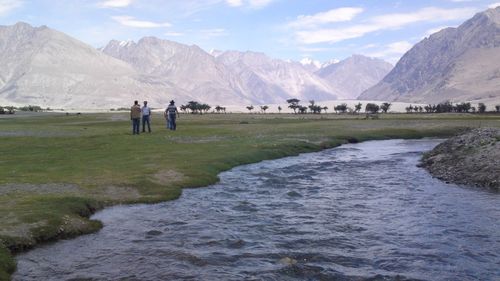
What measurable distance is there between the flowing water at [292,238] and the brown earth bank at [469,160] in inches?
130

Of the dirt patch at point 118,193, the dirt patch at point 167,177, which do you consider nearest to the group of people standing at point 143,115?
the dirt patch at point 167,177

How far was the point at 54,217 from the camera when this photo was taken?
23.0 m

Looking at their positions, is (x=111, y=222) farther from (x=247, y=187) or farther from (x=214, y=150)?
(x=214, y=150)

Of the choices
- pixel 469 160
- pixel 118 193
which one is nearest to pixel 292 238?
pixel 118 193

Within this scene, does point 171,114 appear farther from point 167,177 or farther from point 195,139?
point 167,177

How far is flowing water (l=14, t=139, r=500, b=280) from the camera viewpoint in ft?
57.9

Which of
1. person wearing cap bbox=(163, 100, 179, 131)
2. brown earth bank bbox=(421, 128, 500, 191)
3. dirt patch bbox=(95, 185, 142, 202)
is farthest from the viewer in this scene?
person wearing cap bbox=(163, 100, 179, 131)

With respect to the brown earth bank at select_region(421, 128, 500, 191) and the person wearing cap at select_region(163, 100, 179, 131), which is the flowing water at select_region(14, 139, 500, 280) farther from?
the person wearing cap at select_region(163, 100, 179, 131)

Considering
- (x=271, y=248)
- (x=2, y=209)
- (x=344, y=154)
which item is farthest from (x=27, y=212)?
(x=344, y=154)

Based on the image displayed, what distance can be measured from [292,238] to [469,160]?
25181 millimetres

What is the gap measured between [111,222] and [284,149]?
3314cm

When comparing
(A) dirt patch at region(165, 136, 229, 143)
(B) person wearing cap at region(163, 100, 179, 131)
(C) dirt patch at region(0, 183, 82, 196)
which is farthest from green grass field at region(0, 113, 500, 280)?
(B) person wearing cap at region(163, 100, 179, 131)

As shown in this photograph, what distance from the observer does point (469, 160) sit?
40.8 m

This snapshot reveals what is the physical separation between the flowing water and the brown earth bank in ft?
10.8
